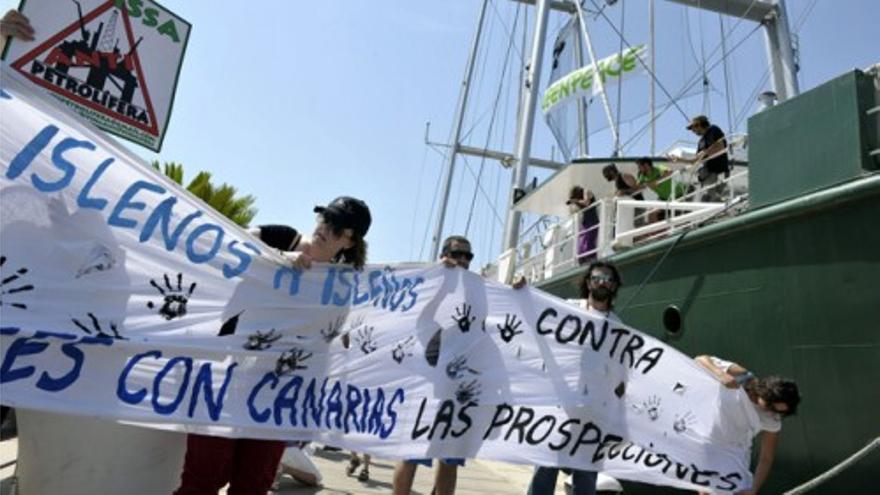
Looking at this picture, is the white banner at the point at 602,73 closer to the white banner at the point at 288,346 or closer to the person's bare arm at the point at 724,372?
the person's bare arm at the point at 724,372

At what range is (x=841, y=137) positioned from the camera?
453 cm

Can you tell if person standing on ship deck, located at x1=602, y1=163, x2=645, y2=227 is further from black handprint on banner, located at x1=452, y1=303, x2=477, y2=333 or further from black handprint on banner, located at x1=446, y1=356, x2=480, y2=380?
black handprint on banner, located at x1=446, y1=356, x2=480, y2=380

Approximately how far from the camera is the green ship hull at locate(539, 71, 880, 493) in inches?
167

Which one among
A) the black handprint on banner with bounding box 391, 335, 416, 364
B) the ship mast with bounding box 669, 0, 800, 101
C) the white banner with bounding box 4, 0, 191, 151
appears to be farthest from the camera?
the ship mast with bounding box 669, 0, 800, 101

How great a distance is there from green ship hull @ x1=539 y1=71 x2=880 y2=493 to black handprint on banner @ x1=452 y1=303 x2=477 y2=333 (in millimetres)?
2408

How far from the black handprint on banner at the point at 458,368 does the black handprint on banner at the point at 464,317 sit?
0.54ft

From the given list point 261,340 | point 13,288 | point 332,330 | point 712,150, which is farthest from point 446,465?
point 712,150

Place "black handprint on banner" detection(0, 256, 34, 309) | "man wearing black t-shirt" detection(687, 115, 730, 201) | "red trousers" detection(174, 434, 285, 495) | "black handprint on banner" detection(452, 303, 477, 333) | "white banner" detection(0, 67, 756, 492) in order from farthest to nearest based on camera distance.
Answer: "man wearing black t-shirt" detection(687, 115, 730, 201) < "black handprint on banner" detection(452, 303, 477, 333) < "red trousers" detection(174, 434, 285, 495) < "white banner" detection(0, 67, 756, 492) < "black handprint on banner" detection(0, 256, 34, 309)

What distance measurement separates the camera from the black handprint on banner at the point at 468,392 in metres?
3.49

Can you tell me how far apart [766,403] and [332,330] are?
2552 millimetres

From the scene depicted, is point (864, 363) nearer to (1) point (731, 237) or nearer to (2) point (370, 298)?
(1) point (731, 237)

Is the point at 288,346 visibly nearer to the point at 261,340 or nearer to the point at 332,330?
the point at 261,340

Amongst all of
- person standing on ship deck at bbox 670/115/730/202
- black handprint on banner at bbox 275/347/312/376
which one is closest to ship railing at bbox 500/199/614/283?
person standing on ship deck at bbox 670/115/730/202

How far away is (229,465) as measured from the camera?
2920 millimetres
